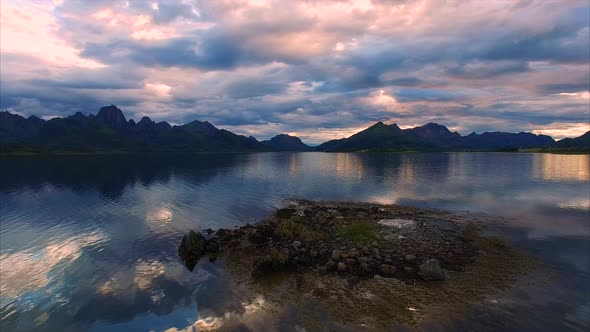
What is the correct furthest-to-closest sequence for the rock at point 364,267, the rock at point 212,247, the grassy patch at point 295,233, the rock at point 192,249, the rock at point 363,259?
the grassy patch at point 295,233
the rock at point 212,247
the rock at point 192,249
the rock at point 363,259
the rock at point 364,267

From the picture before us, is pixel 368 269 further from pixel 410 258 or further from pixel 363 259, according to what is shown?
pixel 410 258

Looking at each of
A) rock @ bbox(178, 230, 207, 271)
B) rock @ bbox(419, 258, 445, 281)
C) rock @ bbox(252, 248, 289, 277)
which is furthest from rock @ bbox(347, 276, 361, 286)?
rock @ bbox(178, 230, 207, 271)

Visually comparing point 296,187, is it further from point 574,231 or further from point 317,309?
point 317,309

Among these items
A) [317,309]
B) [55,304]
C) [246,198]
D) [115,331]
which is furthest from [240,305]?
[246,198]

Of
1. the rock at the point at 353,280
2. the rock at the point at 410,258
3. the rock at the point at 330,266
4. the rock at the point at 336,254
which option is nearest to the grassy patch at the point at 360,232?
the rock at the point at 336,254

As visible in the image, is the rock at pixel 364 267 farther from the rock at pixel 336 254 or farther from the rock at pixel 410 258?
the rock at pixel 410 258

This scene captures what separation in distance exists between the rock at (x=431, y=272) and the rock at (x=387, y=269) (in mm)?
2533

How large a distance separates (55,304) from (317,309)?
71.2 feet

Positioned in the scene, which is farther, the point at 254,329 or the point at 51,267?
the point at 51,267

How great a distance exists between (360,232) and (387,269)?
35.6 feet

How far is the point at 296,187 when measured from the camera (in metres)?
95.1

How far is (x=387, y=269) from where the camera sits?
29.5 metres

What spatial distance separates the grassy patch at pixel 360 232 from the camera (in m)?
38.5

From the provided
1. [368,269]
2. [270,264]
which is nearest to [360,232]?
[368,269]
